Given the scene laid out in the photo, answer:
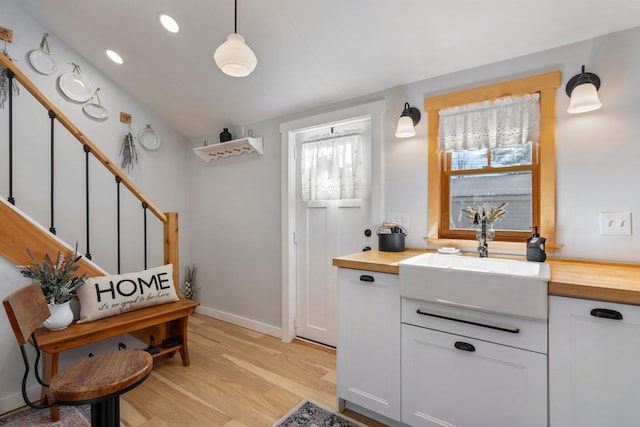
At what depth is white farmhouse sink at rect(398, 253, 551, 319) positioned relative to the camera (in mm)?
1263

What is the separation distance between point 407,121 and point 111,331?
8.08ft

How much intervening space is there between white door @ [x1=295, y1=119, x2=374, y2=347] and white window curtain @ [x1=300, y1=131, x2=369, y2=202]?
7 cm

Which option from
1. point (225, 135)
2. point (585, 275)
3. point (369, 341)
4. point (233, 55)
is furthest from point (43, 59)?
point (585, 275)

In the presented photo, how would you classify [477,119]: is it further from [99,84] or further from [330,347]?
[99,84]

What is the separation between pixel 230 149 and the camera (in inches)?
133

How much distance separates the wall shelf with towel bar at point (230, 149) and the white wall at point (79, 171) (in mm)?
506

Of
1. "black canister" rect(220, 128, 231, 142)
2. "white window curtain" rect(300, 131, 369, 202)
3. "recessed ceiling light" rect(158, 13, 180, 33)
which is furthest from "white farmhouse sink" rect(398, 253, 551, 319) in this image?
"black canister" rect(220, 128, 231, 142)

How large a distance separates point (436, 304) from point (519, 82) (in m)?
1.48

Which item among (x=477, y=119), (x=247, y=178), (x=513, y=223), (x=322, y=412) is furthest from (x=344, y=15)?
(x=322, y=412)

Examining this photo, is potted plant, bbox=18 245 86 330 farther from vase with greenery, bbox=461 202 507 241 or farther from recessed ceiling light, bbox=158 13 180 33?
vase with greenery, bbox=461 202 507 241

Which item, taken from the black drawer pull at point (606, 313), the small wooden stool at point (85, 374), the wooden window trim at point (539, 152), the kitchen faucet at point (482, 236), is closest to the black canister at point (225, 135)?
the wooden window trim at point (539, 152)

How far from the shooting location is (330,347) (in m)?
2.83

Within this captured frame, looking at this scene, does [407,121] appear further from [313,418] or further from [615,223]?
[313,418]

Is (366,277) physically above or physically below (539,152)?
below
